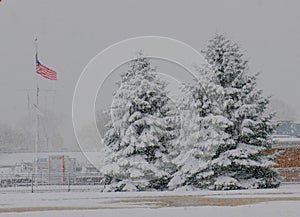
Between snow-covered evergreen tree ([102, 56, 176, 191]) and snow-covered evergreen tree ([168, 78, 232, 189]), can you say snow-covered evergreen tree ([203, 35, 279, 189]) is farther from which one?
snow-covered evergreen tree ([102, 56, 176, 191])

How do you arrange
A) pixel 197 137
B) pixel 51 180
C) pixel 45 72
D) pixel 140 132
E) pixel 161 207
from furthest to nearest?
pixel 51 180, pixel 45 72, pixel 140 132, pixel 197 137, pixel 161 207

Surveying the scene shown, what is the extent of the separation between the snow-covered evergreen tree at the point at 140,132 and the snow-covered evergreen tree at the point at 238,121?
3.21 metres

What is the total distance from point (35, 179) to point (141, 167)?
32.3 ft

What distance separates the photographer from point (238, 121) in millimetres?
27766

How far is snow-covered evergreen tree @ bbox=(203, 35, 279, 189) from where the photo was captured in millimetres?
27078

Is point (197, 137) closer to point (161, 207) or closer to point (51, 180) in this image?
point (161, 207)

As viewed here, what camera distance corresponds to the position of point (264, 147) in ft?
91.0

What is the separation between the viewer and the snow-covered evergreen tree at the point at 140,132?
1160 inches

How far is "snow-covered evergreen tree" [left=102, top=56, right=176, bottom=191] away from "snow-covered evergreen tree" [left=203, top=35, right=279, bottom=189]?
127 inches

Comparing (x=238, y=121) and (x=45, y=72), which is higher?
(x=45, y=72)

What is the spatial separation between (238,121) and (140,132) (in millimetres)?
5366

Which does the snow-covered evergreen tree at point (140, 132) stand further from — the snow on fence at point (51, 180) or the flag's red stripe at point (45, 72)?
the snow on fence at point (51, 180)

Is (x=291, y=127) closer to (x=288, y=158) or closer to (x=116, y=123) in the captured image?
(x=288, y=158)

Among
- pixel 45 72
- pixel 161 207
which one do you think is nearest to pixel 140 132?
pixel 45 72
